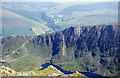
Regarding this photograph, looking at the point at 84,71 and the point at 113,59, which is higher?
the point at 113,59

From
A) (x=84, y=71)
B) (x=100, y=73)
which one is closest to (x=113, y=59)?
(x=100, y=73)

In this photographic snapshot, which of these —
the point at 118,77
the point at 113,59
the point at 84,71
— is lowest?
the point at 84,71

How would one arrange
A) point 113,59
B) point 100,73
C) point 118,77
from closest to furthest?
point 118,77, point 100,73, point 113,59

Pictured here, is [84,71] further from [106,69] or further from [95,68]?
[106,69]

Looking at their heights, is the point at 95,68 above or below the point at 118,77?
below

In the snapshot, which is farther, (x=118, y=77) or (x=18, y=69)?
(x=18, y=69)

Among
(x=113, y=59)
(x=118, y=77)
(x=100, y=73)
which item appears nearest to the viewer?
(x=118, y=77)

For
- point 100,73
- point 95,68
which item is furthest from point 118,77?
point 95,68

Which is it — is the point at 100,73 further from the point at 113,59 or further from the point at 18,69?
the point at 18,69

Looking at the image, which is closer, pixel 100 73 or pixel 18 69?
pixel 100 73
